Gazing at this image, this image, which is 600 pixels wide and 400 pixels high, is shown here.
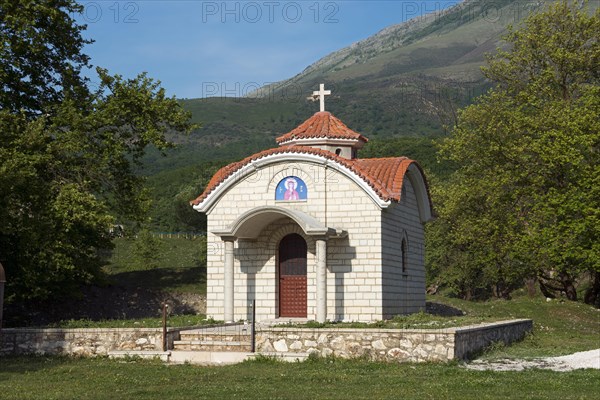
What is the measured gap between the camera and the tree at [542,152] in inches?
1361

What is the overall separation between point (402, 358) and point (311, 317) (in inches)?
297

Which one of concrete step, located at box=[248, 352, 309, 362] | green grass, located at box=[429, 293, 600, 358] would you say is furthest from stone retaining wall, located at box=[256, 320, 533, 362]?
green grass, located at box=[429, 293, 600, 358]

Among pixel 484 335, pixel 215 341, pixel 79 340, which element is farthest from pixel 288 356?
pixel 79 340

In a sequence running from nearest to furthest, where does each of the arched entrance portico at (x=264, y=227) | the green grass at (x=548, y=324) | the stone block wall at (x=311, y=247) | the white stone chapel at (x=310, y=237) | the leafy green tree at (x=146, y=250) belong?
1. the green grass at (x=548, y=324)
2. the arched entrance portico at (x=264, y=227)
3. the white stone chapel at (x=310, y=237)
4. the stone block wall at (x=311, y=247)
5. the leafy green tree at (x=146, y=250)

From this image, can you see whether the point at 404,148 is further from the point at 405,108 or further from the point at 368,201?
the point at 405,108

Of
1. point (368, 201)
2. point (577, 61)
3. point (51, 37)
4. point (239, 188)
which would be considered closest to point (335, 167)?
point (368, 201)

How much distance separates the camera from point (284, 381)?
1541 centimetres

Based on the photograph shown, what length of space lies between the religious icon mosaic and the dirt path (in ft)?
30.2

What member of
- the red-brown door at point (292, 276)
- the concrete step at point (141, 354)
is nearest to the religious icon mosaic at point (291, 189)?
the red-brown door at point (292, 276)

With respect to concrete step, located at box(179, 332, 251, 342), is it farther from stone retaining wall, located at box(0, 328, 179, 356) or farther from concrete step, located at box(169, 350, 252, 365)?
concrete step, located at box(169, 350, 252, 365)

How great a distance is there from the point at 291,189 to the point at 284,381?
11545mm

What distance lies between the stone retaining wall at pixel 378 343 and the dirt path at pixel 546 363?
68 centimetres

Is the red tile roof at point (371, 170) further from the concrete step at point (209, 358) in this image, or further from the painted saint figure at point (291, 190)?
the concrete step at point (209, 358)

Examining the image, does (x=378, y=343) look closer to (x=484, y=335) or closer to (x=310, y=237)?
(x=484, y=335)
